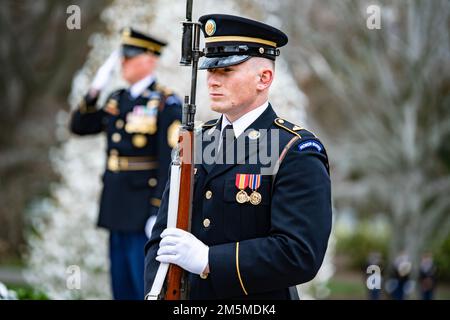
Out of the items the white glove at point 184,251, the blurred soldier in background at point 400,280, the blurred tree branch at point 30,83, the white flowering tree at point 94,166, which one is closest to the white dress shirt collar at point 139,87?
the white flowering tree at point 94,166

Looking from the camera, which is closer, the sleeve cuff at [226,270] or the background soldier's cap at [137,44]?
the sleeve cuff at [226,270]

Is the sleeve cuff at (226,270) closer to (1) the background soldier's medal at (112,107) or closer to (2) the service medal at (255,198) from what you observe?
(2) the service medal at (255,198)

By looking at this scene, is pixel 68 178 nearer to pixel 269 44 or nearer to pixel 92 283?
pixel 92 283

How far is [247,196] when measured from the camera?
312cm

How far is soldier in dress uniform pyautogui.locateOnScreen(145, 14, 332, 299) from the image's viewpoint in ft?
9.81

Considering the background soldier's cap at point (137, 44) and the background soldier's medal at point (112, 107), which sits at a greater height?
the background soldier's cap at point (137, 44)

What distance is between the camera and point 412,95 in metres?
12.0

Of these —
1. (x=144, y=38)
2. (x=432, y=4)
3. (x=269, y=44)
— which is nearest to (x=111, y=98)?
(x=144, y=38)

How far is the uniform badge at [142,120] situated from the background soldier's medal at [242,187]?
9.81 ft

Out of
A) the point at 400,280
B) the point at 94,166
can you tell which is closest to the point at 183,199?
the point at 94,166

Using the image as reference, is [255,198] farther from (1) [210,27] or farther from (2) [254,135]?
(1) [210,27]

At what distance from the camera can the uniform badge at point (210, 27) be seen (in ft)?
10.8

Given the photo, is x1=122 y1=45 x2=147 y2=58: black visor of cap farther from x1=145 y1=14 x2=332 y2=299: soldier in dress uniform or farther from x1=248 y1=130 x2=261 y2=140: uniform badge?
x1=248 y1=130 x2=261 y2=140: uniform badge
